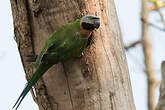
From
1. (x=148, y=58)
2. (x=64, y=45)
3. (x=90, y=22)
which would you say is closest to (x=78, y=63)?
(x=64, y=45)

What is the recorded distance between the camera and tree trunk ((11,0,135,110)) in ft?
9.93

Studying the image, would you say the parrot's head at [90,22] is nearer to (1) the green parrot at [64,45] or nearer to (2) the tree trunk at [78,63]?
(1) the green parrot at [64,45]

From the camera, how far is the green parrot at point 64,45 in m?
2.89

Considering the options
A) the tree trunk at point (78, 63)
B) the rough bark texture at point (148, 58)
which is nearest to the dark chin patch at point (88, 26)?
the tree trunk at point (78, 63)

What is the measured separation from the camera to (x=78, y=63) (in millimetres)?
3031

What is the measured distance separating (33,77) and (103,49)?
64 cm

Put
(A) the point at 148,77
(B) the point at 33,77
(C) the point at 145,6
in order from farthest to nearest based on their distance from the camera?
(C) the point at 145,6, (A) the point at 148,77, (B) the point at 33,77

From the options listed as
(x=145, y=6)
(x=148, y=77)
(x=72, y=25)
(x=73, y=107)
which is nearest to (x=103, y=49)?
(x=72, y=25)

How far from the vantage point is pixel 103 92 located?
3.02m

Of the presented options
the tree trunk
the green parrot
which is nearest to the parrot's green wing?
the green parrot

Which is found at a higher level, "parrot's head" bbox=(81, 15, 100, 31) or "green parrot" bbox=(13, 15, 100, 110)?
"parrot's head" bbox=(81, 15, 100, 31)

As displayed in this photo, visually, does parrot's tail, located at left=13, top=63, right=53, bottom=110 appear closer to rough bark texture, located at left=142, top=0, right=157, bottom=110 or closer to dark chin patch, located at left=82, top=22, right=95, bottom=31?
dark chin patch, located at left=82, top=22, right=95, bottom=31

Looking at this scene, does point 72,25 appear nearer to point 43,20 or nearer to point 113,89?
point 43,20

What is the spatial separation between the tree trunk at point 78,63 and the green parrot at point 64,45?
14cm
